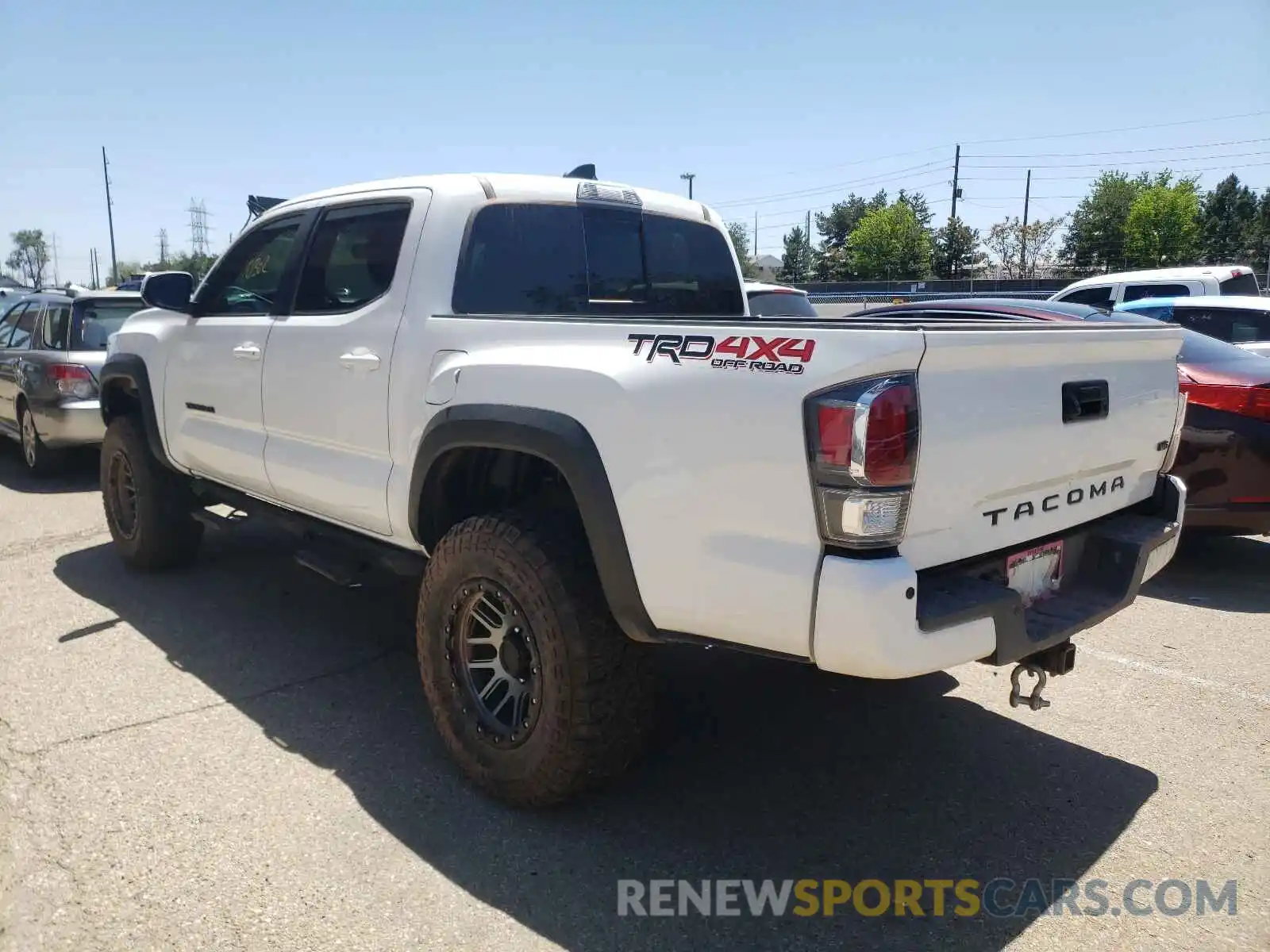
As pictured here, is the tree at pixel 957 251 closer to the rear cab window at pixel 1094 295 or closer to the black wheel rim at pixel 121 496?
the rear cab window at pixel 1094 295

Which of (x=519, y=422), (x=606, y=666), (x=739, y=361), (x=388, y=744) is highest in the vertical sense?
(x=739, y=361)

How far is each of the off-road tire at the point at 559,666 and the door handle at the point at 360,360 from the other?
82 centimetres

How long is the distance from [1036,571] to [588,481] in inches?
55.6

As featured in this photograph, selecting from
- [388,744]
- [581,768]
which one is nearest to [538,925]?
[581,768]

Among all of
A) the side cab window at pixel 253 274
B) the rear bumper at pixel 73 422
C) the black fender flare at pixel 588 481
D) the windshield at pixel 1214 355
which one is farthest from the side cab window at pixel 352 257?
the rear bumper at pixel 73 422

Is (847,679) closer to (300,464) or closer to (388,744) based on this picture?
(388,744)

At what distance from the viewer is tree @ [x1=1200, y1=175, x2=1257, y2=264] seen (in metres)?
68.2

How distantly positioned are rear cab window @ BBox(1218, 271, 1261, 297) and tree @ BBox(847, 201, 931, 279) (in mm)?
61099

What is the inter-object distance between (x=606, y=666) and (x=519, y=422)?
0.79 meters

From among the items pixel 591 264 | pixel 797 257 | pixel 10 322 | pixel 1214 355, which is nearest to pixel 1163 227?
pixel 797 257

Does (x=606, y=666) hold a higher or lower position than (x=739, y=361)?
lower

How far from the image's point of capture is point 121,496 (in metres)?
5.85

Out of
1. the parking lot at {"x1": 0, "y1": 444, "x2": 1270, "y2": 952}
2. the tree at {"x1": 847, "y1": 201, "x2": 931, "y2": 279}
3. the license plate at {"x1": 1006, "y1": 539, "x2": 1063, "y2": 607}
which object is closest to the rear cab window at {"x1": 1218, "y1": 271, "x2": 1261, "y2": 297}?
the parking lot at {"x1": 0, "y1": 444, "x2": 1270, "y2": 952}

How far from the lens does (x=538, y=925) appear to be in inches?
102
